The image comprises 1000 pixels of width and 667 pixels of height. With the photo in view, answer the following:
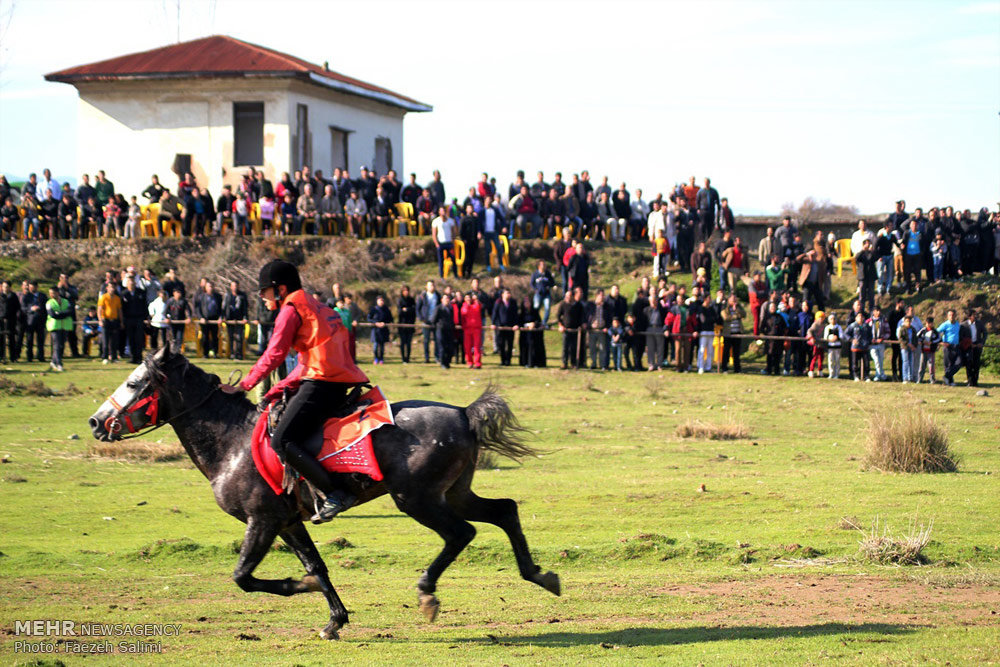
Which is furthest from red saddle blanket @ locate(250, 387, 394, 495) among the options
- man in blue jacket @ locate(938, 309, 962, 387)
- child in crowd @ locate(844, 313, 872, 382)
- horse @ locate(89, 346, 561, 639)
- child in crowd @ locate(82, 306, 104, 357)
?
child in crowd @ locate(82, 306, 104, 357)

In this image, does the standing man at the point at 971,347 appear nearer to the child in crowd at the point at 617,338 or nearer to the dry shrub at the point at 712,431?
the child in crowd at the point at 617,338

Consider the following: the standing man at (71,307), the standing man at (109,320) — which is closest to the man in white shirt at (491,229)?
the standing man at (109,320)

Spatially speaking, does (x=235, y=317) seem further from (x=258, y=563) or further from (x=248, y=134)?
(x=258, y=563)

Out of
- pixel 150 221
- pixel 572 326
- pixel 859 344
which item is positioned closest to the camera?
pixel 859 344

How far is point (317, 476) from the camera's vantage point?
30.3 ft

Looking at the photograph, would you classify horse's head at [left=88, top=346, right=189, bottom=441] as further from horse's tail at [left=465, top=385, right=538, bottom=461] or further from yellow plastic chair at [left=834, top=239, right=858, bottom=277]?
yellow plastic chair at [left=834, top=239, right=858, bottom=277]

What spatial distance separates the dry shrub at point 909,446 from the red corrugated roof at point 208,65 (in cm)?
2867

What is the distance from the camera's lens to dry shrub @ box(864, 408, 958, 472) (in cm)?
1658

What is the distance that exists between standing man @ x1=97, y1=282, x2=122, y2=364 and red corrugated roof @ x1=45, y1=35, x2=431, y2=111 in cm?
1357

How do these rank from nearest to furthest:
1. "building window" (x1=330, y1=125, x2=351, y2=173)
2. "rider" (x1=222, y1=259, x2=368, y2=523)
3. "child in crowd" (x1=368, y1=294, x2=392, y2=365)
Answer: "rider" (x1=222, y1=259, x2=368, y2=523) < "child in crowd" (x1=368, y1=294, x2=392, y2=365) < "building window" (x1=330, y1=125, x2=351, y2=173)

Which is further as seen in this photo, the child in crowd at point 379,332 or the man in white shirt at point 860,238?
the man in white shirt at point 860,238

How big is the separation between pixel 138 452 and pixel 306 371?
9993mm

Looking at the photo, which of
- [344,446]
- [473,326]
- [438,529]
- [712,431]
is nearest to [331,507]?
[344,446]

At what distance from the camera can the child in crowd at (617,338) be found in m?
30.1
